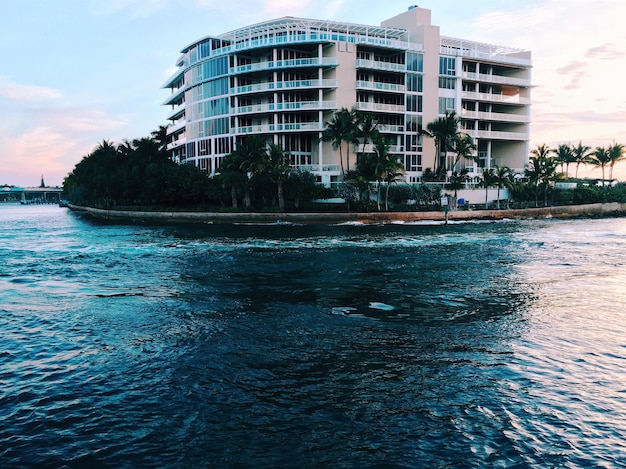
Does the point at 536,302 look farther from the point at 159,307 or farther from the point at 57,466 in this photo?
the point at 57,466

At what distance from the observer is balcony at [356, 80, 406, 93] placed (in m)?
82.1

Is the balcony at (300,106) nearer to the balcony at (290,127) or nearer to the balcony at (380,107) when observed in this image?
the balcony at (290,127)

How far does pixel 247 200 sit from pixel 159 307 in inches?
2016

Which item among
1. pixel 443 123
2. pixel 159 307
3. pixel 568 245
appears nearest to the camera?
pixel 159 307

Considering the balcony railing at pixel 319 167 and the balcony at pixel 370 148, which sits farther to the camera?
the balcony at pixel 370 148

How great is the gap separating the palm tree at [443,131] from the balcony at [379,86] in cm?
824

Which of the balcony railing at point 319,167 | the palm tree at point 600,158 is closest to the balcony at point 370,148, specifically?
the balcony railing at point 319,167

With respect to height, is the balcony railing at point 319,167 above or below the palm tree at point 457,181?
above

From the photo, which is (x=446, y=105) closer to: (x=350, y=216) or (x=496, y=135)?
(x=496, y=135)

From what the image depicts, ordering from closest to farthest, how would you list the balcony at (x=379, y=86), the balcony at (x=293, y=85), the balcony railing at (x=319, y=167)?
the balcony at (x=293, y=85) → the balcony railing at (x=319, y=167) → the balcony at (x=379, y=86)

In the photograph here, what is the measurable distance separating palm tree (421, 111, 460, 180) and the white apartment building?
1580 mm

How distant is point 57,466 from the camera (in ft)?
29.0

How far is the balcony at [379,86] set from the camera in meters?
82.1

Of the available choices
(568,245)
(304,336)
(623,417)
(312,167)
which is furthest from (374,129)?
(623,417)
